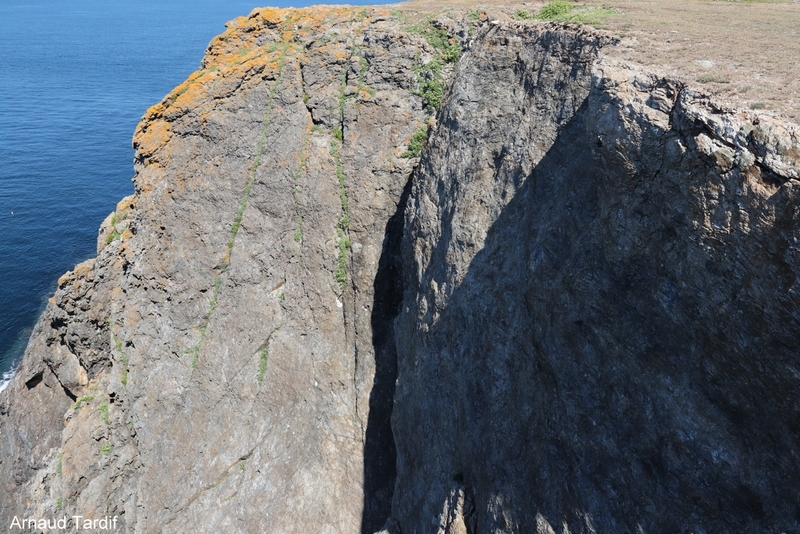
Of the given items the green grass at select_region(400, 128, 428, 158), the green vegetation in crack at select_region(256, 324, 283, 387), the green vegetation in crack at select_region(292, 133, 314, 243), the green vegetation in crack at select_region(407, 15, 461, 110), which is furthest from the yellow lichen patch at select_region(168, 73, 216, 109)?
the green vegetation in crack at select_region(256, 324, 283, 387)

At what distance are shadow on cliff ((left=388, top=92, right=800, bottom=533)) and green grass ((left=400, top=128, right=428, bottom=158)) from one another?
201 inches

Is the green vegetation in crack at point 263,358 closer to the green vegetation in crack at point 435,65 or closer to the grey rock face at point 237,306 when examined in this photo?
the grey rock face at point 237,306

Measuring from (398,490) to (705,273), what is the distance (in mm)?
12778

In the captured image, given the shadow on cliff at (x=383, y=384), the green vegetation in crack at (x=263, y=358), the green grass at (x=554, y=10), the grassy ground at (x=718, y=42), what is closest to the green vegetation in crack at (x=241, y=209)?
the green vegetation in crack at (x=263, y=358)

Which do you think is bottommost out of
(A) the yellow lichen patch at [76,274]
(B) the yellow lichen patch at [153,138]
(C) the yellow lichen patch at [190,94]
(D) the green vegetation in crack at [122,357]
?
(D) the green vegetation in crack at [122,357]

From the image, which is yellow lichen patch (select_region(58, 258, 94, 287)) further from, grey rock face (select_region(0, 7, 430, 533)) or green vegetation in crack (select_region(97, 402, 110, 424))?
green vegetation in crack (select_region(97, 402, 110, 424))

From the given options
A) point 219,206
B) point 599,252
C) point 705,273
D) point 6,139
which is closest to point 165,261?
point 219,206

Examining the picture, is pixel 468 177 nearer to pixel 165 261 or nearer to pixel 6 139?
pixel 165 261

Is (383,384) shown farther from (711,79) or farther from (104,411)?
(711,79)

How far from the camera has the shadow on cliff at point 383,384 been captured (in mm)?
19859

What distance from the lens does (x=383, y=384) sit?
814 inches

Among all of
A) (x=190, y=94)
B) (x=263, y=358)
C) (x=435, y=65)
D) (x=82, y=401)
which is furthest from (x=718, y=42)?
(x=82, y=401)

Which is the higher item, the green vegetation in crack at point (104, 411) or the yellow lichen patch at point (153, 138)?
the yellow lichen patch at point (153, 138)

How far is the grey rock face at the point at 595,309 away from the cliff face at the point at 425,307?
6 cm
